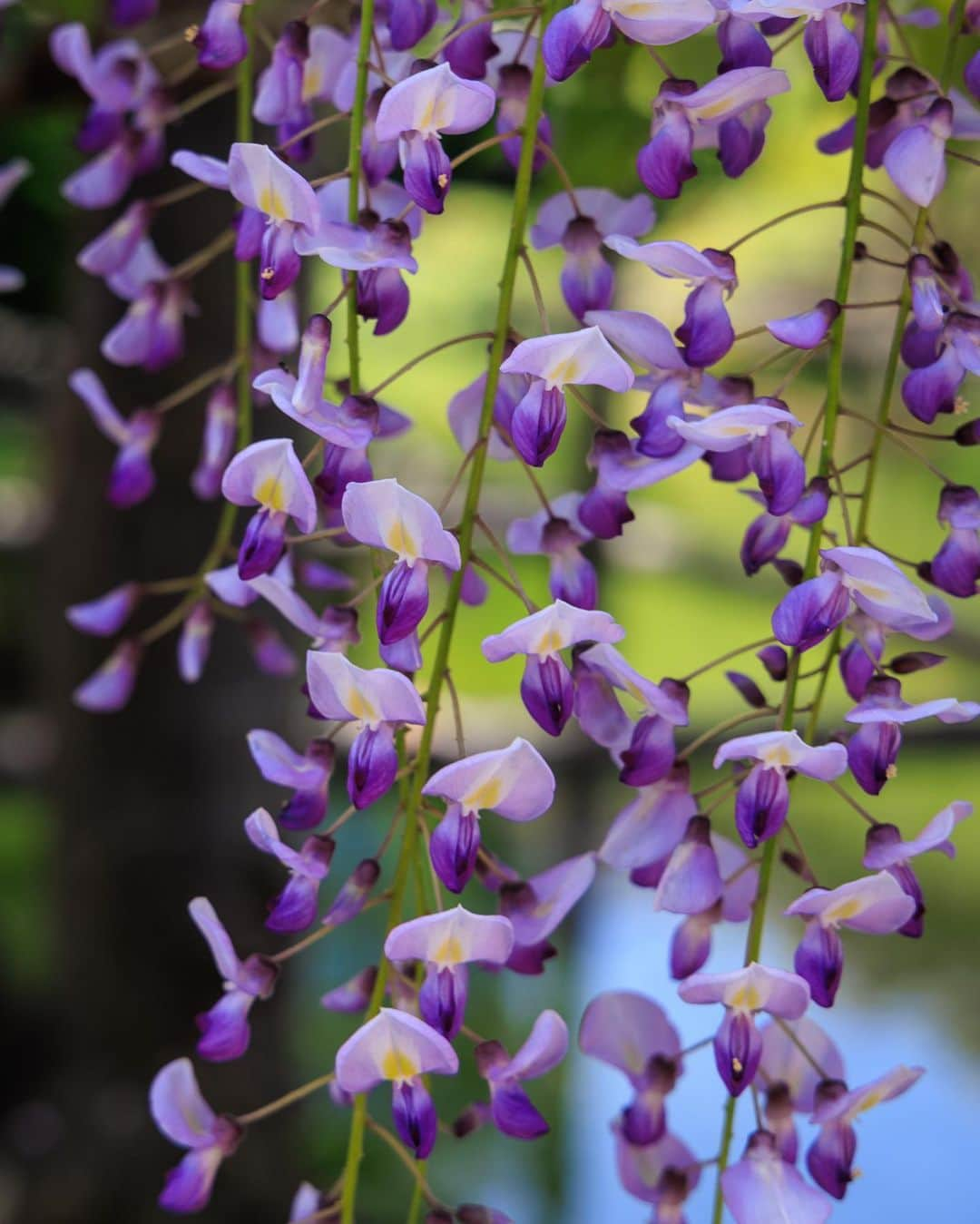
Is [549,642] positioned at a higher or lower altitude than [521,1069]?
higher

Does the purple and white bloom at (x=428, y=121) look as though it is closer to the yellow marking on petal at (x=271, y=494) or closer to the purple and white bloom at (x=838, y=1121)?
the yellow marking on petal at (x=271, y=494)

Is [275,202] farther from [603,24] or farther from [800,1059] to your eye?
[800,1059]

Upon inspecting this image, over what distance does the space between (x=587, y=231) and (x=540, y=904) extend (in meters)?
0.22

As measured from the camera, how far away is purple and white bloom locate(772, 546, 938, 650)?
1.37 ft

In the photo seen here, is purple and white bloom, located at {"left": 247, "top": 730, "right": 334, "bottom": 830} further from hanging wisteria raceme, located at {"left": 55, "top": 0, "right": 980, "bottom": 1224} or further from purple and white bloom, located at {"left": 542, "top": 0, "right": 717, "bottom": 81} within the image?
purple and white bloom, located at {"left": 542, "top": 0, "right": 717, "bottom": 81}

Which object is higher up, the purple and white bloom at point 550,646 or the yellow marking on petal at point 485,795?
the purple and white bloom at point 550,646

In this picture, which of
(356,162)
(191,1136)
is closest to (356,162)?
(356,162)

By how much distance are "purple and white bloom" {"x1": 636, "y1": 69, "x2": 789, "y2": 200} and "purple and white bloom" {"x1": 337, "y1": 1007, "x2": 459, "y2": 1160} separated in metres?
0.26

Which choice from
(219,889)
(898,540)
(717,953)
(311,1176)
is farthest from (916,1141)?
(219,889)

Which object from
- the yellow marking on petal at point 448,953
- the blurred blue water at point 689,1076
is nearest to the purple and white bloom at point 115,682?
the yellow marking on petal at point 448,953

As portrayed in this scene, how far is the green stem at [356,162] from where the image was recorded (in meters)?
0.45

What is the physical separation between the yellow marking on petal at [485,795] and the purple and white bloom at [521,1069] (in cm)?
7

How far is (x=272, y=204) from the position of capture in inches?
17.7

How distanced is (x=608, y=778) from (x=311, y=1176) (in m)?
0.99
